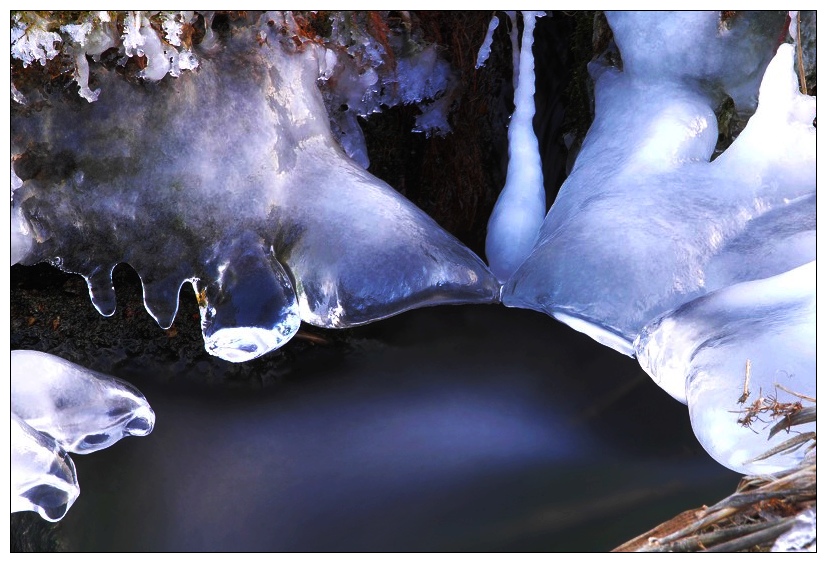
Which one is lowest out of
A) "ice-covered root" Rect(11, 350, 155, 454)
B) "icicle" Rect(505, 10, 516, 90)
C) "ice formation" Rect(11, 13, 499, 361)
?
"ice-covered root" Rect(11, 350, 155, 454)

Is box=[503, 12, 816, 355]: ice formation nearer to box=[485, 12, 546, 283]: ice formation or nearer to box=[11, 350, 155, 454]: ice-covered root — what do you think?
box=[485, 12, 546, 283]: ice formation

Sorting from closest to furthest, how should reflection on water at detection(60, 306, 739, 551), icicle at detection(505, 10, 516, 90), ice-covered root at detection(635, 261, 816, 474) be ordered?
ice-covered root at detection(635, 261, 816, 474) → reflection on water at detection(60, 306, 739, 551) → icicle at detection(505, 10, 516, 90)

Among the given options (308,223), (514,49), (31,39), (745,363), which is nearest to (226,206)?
(308,223)

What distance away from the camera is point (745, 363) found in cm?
110

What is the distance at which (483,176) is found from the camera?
1.57m

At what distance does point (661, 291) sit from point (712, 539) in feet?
1.24

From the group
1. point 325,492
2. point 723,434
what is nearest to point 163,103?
point 325,492

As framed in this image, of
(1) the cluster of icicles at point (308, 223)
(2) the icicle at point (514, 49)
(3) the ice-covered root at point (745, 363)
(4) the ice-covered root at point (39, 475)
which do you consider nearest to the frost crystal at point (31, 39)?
(1) the cluster of icicles at point (308, 223)

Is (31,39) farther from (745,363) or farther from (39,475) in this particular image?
(745,363)

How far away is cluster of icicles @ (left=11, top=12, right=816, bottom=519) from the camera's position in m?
1.23

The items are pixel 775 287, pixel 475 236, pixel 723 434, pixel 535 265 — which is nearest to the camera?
pixel 723 434

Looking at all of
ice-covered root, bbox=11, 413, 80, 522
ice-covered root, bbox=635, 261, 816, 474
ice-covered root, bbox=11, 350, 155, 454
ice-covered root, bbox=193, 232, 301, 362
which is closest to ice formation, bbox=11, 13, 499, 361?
ice-covered root, bbox=193, 232, 301, 362

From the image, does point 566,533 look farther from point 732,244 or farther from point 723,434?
point 732,244

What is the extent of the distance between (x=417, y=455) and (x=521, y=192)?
20.5 inches
